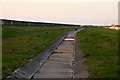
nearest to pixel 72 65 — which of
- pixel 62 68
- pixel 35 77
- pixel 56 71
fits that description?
pixel 62 68

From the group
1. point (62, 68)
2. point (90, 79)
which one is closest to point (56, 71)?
point (62, 68)

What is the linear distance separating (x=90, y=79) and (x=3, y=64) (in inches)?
272

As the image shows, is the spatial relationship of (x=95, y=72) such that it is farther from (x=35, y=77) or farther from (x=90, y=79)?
(x=35, y=77)

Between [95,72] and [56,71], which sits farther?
[56,71]

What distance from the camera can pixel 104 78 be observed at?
13.8 meters

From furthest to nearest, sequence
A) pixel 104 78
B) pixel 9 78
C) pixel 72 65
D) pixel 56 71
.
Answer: pixel 72 65, pixel 56 71, pixel 9 78, pixel 104 78

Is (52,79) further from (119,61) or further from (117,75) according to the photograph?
(119,61)

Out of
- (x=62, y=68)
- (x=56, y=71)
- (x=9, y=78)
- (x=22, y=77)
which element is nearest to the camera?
(x=9, y=78)

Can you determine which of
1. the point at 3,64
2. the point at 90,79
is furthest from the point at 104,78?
the point at 3,64

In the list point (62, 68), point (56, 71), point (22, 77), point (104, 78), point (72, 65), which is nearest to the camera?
point (104, 78)

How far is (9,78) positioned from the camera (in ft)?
49.9

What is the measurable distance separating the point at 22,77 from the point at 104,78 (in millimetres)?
A: 4184

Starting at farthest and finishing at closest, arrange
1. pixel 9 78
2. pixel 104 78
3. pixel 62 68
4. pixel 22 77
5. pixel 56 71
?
pixel 62 68, pixel 56 71, pixel 22 77, pixel 9 78, pixel 104 78

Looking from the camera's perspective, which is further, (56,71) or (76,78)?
(56,71)
